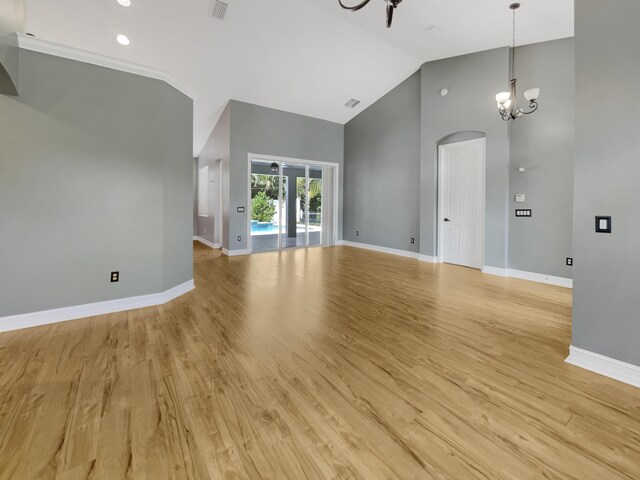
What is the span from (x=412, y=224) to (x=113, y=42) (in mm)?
6465

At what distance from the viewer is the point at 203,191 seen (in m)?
9.44

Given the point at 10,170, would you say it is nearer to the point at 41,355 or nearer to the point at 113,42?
the point at 41,355

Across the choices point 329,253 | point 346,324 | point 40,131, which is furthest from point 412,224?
point 40,131

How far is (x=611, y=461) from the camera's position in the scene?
1391 millimetres

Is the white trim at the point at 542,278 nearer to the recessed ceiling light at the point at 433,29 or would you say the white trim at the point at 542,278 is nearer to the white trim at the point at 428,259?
the white trim at the point at 428,259

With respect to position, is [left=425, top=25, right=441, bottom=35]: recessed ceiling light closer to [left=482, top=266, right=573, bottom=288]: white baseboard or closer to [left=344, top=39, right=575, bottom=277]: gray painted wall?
[left=344, top=39, right=575, bottom=277]: gray painted wall

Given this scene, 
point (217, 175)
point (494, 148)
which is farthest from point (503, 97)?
point (217, 175)

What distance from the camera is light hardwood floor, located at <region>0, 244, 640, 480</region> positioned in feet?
4.51

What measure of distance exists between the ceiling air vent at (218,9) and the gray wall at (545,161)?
4.76m

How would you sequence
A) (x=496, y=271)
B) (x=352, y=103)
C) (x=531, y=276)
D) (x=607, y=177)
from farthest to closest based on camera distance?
(x=352, y=103)
(x=496, y=271)
(x=531, y=276)
(x=607, y=177)

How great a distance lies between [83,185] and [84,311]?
4.39 ft

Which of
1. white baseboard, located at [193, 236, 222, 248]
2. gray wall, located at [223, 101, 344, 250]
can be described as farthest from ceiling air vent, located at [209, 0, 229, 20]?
white baseboard, located at [193, 236, 222, 248]

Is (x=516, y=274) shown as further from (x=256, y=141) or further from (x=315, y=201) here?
(x=256, y=141)

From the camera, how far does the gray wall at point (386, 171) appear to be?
6.86 metres
